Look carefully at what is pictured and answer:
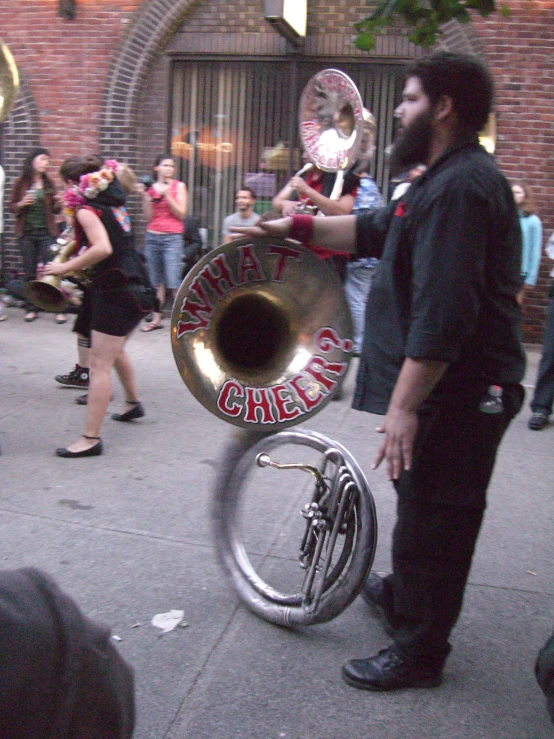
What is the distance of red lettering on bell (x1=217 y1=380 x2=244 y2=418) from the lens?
278 centimetres

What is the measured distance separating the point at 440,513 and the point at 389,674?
573mm

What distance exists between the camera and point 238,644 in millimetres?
3029

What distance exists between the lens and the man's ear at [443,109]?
2.46m

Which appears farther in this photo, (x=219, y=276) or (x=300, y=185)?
(x=300, y=185)

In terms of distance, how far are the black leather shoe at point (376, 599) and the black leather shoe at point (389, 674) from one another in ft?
0.77

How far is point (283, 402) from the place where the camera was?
2832 millimetres

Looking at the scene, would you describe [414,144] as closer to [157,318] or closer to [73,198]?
[73,198]

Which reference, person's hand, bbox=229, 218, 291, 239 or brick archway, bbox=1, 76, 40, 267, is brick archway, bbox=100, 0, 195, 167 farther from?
person's hand, bbox=229, 218, 291, 239

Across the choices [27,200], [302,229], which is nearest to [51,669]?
[302,229]

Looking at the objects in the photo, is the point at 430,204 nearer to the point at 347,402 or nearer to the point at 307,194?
the point at 307,194

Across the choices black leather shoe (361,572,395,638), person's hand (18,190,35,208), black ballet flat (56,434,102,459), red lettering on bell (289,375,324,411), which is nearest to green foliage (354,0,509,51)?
red lettering on bell (289,375,324,411)

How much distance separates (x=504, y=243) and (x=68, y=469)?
3154mm

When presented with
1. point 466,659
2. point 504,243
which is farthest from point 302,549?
point 504,243

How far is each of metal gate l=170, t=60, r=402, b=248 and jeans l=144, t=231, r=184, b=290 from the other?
45.6 inches
